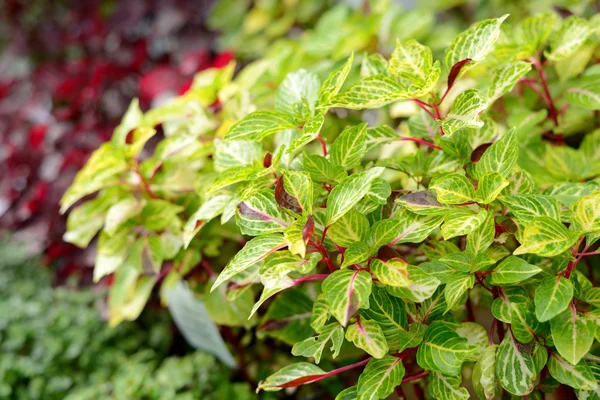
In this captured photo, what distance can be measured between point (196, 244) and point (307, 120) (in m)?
0.45

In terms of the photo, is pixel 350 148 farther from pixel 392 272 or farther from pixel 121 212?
pixel 121 212

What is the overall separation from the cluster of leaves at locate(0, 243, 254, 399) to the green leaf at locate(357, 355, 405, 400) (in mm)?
566

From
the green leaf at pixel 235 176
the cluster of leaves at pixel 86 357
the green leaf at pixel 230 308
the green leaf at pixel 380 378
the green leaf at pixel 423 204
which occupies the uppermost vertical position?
the green leaf at pixel 235 176

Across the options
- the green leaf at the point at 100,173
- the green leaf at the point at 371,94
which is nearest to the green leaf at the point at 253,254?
the green leaf at the point at 371,94

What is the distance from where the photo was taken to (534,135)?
110 cm

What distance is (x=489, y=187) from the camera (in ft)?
2.46

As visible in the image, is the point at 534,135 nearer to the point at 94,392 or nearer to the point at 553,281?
the point at 553,281

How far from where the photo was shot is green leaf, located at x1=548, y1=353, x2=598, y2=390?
28.5 inches

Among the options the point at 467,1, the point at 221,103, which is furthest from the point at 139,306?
the point at 467,1

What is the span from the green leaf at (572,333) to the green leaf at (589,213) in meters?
0.11

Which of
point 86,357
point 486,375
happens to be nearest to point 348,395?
point 486,375

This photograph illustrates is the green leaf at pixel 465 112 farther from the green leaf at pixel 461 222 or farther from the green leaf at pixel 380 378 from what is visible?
the green leaf at pixel 380 378

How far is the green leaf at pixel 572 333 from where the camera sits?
71 cm

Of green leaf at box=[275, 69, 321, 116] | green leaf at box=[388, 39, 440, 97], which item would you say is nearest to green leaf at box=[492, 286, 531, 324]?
green leaf at box=[388, 39, 440, 97]
